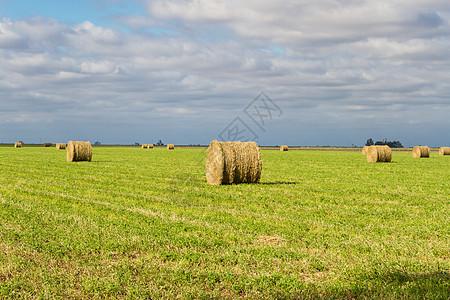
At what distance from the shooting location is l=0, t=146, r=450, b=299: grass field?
6.00 m

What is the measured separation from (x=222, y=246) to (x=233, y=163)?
33.3ft

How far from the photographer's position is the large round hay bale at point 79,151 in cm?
3428

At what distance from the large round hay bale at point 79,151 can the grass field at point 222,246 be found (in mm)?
20569

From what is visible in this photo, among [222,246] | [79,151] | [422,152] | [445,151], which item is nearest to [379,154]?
[422,152]

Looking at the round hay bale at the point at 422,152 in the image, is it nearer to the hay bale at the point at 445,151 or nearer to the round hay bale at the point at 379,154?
the hay bale at the point at 445,151

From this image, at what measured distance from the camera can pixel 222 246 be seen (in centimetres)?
789

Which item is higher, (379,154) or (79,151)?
(79,151)

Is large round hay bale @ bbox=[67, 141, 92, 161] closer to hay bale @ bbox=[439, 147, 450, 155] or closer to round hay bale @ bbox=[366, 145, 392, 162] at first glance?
round hay bale @ bbox=[366, 145, 392, 162]

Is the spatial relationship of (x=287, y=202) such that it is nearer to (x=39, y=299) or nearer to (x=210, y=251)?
(x=210, y=251)

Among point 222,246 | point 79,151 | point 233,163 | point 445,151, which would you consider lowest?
point 222,246

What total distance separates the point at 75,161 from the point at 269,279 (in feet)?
101

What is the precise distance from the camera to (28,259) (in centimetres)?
716

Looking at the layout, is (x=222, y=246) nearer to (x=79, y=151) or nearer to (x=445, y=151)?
(x=79, y=151)

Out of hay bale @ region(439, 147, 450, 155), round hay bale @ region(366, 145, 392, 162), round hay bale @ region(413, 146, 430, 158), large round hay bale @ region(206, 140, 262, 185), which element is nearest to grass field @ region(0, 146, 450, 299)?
large round hay bale @ region(206, 140, 262, 185)
